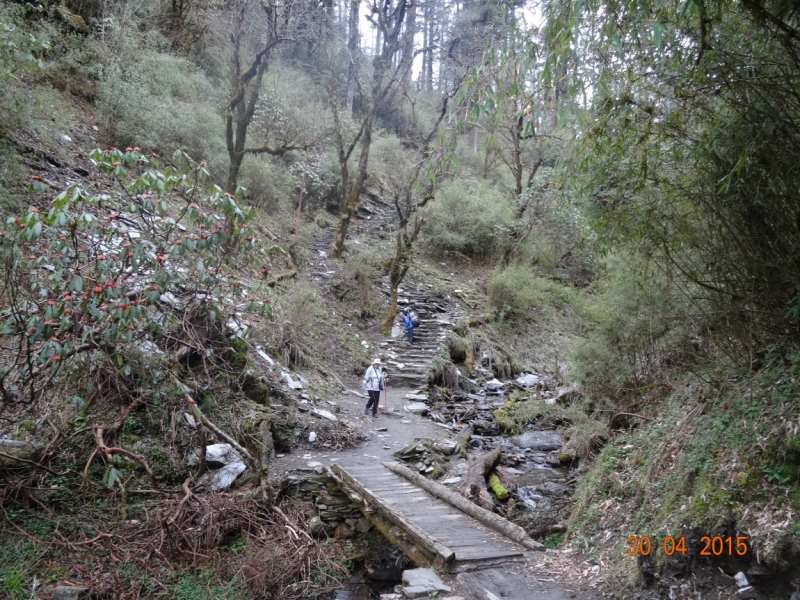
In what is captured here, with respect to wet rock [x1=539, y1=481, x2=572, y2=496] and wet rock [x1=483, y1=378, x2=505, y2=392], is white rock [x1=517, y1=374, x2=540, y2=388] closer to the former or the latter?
wet rock [x1=483, y1=378, x2=505, y2=392]

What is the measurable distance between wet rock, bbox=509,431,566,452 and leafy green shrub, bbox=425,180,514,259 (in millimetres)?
12459

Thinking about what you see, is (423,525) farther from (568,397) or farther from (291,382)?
(568,397)

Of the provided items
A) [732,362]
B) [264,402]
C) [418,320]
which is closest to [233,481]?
[264,402]

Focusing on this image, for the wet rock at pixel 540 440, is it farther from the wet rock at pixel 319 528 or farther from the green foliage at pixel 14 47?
the green foliage at pixel 14 47

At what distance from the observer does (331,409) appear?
33.7ft

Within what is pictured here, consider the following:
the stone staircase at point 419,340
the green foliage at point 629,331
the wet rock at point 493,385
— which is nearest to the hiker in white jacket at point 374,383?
the stone staircase at point 419,340

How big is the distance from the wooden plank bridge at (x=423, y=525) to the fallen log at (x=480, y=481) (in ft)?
2.05

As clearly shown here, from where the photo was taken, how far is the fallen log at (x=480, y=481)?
22.5ft

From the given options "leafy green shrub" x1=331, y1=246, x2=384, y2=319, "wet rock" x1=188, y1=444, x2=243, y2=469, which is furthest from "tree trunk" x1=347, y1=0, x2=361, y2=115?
"wet rock" x1=188, y1=444, x2=243, y2=469

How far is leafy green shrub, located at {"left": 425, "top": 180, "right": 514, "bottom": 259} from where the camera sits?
71.2ft

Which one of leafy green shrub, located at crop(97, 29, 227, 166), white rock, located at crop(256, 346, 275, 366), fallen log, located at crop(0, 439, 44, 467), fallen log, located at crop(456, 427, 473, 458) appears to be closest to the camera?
fallen log, located at crop(0, 439, 44, 467)

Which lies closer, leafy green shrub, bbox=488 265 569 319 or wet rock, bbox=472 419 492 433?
wet rock, bbox=472 419 492 433

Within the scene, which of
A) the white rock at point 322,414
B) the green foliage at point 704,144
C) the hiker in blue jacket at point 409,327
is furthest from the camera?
the hiker in blue jacket at point 409,327
